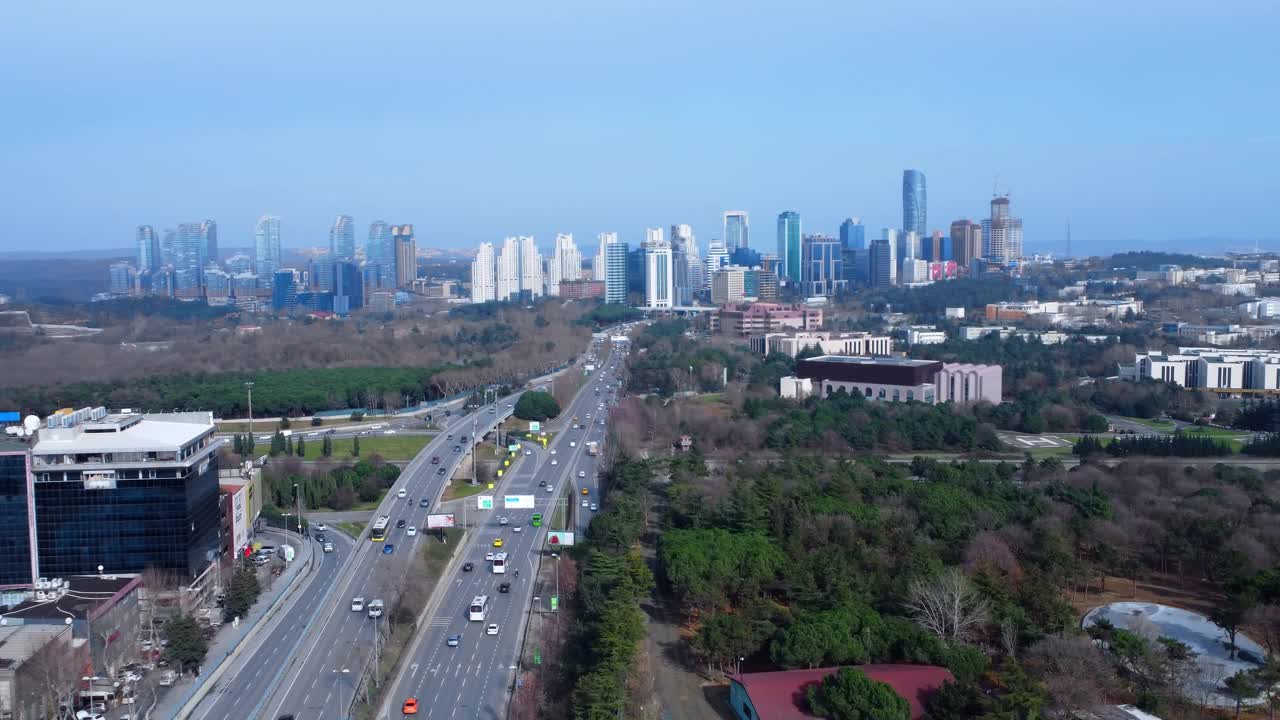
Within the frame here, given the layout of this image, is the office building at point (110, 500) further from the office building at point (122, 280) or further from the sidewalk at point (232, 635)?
the office building at point (122, 280)

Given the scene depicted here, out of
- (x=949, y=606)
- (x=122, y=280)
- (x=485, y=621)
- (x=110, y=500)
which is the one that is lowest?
(x=485, y=621)

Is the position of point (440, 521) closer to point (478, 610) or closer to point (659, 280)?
point (478, 610)

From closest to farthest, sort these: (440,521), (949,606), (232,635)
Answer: (949,606)
(232,635)
(440,521)

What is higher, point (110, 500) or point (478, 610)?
point (110, 500)

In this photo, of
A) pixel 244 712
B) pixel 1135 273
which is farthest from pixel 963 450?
pixel 1135 273

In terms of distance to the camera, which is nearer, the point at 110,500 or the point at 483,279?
the point at 110,500

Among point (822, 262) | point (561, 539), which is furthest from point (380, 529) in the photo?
point (822, 262)

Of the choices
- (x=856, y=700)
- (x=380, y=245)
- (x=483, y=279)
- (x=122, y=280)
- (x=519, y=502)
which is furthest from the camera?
(x=380, y=245)
